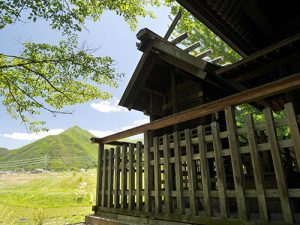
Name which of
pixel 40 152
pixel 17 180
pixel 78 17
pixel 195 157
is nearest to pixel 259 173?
pixel 195 157

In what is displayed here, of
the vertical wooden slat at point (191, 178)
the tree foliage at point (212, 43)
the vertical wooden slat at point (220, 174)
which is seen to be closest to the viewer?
the vertical wooden slat at point (220, 174)

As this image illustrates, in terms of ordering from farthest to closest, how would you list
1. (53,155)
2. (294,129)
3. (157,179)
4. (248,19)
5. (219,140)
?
1. (53,155)
2. (248,19)
3. (157,179)
4. (219,140)
5. (294,129)

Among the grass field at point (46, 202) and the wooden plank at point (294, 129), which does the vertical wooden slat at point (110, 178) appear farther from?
the wooden plank at point (294, 129)

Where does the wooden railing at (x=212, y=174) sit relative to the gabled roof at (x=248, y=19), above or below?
below

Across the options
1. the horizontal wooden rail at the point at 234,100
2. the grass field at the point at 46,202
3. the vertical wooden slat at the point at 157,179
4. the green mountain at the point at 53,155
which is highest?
the green mountain at the point at 53,155

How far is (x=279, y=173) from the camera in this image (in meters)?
2.67

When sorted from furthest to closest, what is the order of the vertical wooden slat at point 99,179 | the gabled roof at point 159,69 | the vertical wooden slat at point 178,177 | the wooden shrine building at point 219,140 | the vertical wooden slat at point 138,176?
the vertical wooden slat at point 99,179 → the gabled roof at point 159,69 → the vertical wooden slat at point 138,176 → the vertical wooden slat at point 178,177 → the wooden shrine building at point 219,140

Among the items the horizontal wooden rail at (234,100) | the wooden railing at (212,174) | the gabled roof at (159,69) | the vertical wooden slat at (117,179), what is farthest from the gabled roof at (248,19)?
the vertical wooden slat at (117,179)

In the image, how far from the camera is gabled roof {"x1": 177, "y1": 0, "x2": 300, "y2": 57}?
4137mm

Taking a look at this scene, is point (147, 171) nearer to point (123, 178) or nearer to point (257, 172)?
point (123, 178)

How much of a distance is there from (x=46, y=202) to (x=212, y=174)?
13.2 m

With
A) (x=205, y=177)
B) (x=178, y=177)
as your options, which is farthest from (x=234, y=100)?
(x=178, y=177)

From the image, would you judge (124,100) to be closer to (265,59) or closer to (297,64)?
(265,59)

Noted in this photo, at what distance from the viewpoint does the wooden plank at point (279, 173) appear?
253 centimetres
